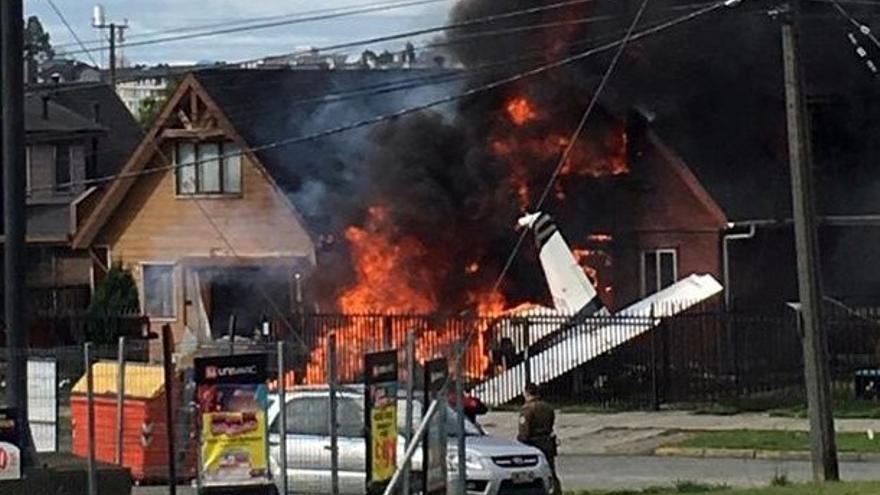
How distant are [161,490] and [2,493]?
4940 millimetres

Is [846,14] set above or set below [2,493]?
above

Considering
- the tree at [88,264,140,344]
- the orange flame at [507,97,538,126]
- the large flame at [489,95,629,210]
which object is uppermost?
the orange flame at [507,97,538,126]

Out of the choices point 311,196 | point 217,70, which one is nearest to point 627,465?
point 311,196

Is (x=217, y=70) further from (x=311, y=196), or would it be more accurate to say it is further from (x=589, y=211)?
(x=589, y=211)

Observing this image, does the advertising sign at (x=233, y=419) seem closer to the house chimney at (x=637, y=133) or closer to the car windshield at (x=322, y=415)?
the car windshield at (x=322, y=415)

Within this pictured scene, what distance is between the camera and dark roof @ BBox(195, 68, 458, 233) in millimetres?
49125

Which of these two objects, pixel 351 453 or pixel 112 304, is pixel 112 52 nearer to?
pixel 112 304

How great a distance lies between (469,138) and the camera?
1831 inches

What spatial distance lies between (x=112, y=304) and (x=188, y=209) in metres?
3.10

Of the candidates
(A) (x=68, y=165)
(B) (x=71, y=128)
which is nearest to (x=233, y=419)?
(B) (x=71, y=128)

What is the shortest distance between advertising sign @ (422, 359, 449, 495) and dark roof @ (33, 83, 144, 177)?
51.2 m

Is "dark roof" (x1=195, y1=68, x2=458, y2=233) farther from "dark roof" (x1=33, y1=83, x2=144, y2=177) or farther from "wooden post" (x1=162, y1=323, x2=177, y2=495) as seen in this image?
"wooden post" (x1=162, y1=323, x2=177, y2=495)

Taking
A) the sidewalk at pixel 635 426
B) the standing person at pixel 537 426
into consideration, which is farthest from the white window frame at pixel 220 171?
the standing person at pixel 537 426

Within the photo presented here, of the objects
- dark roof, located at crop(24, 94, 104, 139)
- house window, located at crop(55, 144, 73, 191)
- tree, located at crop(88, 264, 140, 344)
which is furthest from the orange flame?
house window, located at crop(55, 144, 73, 191)
